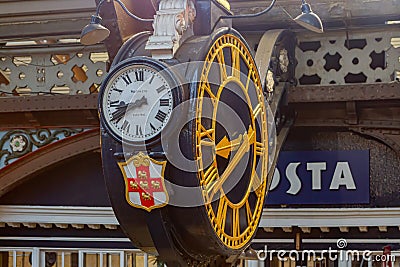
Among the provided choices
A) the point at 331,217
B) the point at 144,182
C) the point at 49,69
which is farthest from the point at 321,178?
the point at 144,182

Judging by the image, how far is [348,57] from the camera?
5.86 metres

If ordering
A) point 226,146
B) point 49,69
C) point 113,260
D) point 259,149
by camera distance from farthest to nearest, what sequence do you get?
1. point 113,260
2. point 49,69
3. point 259,149
4. point 226,146

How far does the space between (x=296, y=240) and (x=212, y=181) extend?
8.58 feet

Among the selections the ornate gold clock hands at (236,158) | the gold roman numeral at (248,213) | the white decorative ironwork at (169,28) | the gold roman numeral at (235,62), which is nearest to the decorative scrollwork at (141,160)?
the ornate gold clock hands at (236,158)

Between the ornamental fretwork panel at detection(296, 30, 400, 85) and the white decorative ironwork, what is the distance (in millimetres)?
2286

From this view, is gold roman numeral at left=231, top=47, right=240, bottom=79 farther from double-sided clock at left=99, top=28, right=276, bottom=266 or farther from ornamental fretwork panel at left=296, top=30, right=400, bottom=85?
ornamental fretwork panel at left=296, top=30, right=400, bottom=85

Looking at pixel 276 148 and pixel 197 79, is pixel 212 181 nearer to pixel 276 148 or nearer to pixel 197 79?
pixel 197 79

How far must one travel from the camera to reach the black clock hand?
3545mm

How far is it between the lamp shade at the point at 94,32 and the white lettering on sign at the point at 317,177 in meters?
2.52

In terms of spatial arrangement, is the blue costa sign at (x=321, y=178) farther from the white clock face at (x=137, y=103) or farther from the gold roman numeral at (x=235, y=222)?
the white clock face at (x=137, y=103)

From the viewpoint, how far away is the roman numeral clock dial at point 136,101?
11.5ft

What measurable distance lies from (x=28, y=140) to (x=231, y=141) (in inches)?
115

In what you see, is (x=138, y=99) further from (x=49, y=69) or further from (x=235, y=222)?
(x=49, y=69)

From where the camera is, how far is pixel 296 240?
20.2ft
